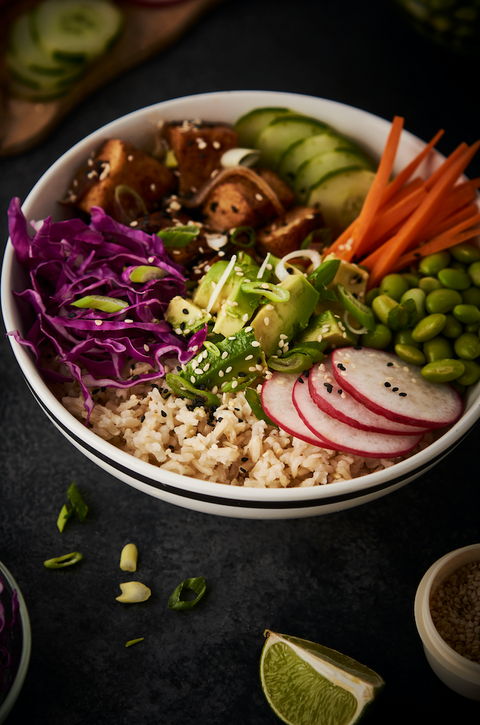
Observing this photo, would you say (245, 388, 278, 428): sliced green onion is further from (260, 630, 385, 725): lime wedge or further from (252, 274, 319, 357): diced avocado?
(260, 630, 385, 725): lime wedge

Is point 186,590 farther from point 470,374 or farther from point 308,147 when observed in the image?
point 308,147

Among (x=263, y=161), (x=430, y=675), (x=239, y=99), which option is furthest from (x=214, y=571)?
(x=239, y=99)

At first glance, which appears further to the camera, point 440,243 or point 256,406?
point 440,243

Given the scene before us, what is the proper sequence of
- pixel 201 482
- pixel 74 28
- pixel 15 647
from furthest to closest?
pixel 74 28
pixel 15 647
pixel 201 482

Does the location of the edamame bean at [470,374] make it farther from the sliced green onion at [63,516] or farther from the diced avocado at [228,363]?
the sliced green onion at [63,516]

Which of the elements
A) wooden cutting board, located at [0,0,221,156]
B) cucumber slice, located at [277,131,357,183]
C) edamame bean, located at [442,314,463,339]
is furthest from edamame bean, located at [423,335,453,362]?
wooden cutting board, located at [0,0,221,156]

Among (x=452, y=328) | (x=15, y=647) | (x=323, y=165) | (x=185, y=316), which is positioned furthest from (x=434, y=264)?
(x=15, y=647)
